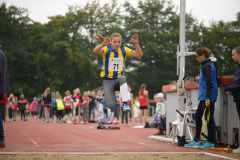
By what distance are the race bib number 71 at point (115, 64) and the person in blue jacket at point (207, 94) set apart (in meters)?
2.43

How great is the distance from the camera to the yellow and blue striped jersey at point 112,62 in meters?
7.51

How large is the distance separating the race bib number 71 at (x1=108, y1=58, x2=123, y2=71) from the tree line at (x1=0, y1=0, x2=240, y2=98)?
37.3 metres

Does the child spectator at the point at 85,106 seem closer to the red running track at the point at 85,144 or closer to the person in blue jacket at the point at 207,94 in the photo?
the red running track at the point at 85,144

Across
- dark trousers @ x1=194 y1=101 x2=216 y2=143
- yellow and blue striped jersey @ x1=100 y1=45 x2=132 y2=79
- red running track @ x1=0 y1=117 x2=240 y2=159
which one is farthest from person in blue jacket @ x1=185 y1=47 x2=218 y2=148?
yellow and blue striped jersey @ x1=100 y1=45 x2=132 y2=79

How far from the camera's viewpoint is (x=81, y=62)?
46.5 metres

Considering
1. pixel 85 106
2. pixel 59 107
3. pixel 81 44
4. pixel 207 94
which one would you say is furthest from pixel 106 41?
pixel 81 44

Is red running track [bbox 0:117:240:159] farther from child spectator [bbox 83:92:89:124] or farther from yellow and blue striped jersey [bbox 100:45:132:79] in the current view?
child spectator [bbox 83:92:89:124]

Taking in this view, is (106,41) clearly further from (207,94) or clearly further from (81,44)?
(81,44)

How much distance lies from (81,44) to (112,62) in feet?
134

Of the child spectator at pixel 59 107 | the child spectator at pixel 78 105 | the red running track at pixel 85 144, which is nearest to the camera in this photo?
the red running track at pixel 85 144

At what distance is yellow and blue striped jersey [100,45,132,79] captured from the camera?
751 centimetres

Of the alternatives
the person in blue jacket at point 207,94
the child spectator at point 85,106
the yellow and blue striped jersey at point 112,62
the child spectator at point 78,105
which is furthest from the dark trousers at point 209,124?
the child spectator at point 85,106

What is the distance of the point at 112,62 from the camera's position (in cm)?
752

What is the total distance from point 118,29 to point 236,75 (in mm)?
37716
